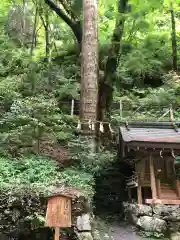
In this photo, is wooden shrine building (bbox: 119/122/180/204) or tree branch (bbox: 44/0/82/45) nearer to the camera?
wooden shrine building (bbox: 119/122/180/204)

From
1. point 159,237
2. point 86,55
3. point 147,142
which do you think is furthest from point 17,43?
Answer: point 159,237

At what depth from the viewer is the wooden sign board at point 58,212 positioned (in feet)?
17.9

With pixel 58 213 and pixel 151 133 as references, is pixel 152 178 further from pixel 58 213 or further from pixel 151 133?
pixel 58 213

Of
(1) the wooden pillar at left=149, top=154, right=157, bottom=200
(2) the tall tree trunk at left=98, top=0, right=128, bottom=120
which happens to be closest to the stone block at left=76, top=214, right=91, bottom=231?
(1) the wooden pillar at left=149, top=154, right=157, bottom=200

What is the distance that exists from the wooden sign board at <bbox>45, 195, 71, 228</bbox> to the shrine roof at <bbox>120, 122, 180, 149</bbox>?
328cm

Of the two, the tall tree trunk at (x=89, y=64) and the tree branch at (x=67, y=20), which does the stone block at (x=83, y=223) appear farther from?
the tree branch at (x=67, y=20)

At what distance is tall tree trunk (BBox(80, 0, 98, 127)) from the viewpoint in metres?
10.8

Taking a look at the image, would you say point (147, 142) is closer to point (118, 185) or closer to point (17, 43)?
point (118, 185)

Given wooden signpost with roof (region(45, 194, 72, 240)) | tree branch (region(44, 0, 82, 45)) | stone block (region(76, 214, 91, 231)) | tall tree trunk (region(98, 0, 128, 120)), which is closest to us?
wooden signpost with roof (region(45, 194, 72, 240))

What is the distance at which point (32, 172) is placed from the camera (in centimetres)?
764

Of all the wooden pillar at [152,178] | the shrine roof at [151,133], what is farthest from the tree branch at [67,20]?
the wooden pillar at [152,178]

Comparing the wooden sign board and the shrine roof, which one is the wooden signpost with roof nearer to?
the wooden sign board

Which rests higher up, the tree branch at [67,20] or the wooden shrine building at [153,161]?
the tree branch at [67,20]

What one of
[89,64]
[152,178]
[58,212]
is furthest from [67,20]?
[58,212]
